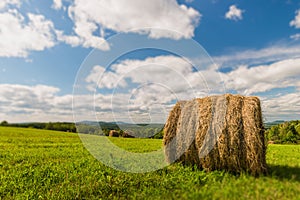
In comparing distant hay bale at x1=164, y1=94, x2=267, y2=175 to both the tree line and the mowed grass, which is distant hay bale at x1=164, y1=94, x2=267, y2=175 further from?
the tree line

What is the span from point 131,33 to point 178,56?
1.83m

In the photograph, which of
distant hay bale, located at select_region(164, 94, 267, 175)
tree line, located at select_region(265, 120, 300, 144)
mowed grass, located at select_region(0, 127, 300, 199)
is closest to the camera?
mowed grass, located at select_region(0, 127, 300, 199)

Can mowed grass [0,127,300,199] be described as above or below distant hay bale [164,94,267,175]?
below

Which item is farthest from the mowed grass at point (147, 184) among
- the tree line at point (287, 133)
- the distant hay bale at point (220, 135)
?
the tree line at point (287, 133)

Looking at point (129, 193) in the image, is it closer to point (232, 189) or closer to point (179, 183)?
point (179, 183)

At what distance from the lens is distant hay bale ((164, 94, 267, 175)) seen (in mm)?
6773

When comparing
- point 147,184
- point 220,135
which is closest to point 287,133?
point 220,135

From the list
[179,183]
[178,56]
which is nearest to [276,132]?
[178,56]

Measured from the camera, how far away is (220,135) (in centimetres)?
708

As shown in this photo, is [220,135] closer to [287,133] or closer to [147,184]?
[147,184]

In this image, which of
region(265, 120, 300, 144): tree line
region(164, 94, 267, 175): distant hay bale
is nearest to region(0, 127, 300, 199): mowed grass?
region(164, 94, 267, 175): distant hay bale

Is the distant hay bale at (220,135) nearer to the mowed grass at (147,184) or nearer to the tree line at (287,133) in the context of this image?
the mowed grass at (147,184)

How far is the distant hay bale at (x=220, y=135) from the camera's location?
22.2 ft

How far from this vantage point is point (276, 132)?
39688 millimetres
